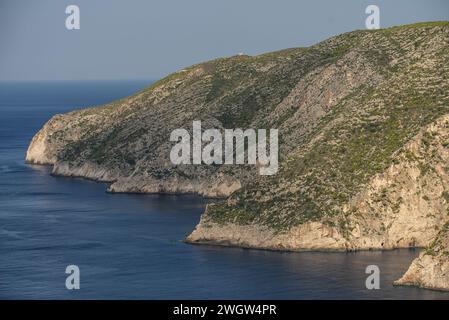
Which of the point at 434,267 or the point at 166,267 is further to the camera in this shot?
the point at 166,267

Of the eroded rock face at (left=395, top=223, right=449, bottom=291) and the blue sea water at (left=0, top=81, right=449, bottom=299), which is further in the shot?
the blue sea water at (left=0, top=81, right=449, bottom=299)

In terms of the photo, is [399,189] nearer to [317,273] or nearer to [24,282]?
[317,273]

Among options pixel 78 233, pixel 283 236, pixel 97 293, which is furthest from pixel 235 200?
pixel 97 293

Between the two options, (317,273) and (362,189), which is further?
(362,189)

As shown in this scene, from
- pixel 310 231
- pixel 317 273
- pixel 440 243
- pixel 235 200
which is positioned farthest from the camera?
pixel 235 200

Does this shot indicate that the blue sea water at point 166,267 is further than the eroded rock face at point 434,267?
Yes

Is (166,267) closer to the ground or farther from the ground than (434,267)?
closer to the ground

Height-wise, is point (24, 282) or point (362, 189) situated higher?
point (362, 189)

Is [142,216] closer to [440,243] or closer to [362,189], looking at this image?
[362,189]

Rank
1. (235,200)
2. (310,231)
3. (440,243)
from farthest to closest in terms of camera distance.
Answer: (235,200), (310,231), (440,243)
